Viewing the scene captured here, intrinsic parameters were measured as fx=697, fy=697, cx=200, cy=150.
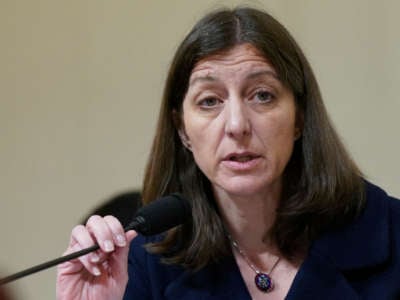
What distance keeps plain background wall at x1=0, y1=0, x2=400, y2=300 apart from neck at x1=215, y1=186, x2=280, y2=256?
26.3 inches

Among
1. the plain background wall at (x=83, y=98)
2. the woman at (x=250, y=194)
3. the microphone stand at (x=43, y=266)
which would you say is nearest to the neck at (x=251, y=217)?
the woman at (x=250, y=194)

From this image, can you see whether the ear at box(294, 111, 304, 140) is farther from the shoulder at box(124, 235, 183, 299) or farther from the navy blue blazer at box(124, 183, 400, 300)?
the shoulder at box(124, 235, 183, 299)

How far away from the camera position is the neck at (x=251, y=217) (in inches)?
60.7

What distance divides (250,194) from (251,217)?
13cm

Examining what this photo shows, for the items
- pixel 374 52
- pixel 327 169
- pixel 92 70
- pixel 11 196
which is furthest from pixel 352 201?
pixel 11 196

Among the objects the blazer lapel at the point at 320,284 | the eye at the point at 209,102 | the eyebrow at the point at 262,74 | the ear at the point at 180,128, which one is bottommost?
the blazer lapel at the point at 320,284

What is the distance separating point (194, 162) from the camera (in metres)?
1.65

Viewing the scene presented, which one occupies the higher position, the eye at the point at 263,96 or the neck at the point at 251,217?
the eye at the point at 263,96

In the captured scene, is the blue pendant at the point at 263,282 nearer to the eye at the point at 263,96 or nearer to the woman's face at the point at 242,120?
the woman's face at the point at 242,120

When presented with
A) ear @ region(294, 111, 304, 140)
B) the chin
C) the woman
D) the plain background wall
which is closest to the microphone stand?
the woman

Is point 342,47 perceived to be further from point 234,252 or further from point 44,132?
point 44,132

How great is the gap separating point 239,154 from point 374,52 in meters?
0.88

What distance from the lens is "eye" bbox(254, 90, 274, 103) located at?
1.42m

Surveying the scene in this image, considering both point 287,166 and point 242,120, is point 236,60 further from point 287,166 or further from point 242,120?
point 287,166
